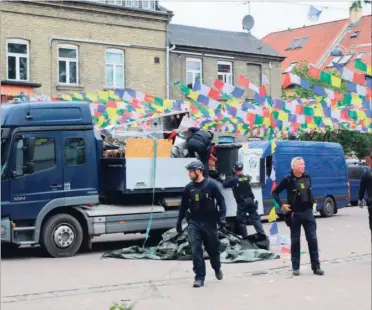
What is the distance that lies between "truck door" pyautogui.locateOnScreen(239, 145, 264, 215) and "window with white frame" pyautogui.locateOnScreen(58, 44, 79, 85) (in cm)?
1372

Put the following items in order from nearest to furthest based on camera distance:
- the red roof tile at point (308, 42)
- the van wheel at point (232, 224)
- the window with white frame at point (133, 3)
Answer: the van wheel at point (232, 224) → the red roof tile at point (308, 42) → the window with white frame at point (133, 3)

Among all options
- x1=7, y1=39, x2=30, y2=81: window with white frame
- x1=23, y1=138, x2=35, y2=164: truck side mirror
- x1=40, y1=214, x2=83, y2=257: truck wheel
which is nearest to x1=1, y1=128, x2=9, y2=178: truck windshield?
x1=23, y1=138, x2=35, y2=164: truck side mirror

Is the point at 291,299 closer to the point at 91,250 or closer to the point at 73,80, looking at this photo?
the point at 91,250

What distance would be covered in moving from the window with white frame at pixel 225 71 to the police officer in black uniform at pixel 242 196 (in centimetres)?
1939

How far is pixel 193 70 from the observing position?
106 feet

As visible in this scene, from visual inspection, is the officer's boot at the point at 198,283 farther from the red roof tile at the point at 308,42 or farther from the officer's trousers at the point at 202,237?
the red roof tile at the point at 308,42

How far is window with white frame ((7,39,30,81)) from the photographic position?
26.5 meters

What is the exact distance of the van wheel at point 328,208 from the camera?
23.0 m

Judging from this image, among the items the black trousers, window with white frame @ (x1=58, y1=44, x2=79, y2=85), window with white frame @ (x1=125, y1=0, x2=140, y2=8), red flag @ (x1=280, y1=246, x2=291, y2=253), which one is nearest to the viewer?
red flag @ (x1=280, y1=246, x2=291, y2=253)

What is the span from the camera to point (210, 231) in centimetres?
997

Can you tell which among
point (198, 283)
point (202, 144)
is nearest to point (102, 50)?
point (202, 144)

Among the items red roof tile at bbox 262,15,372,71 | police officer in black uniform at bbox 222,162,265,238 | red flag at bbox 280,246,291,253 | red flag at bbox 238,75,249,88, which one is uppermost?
red roof tile at bbox 262,15,372,71

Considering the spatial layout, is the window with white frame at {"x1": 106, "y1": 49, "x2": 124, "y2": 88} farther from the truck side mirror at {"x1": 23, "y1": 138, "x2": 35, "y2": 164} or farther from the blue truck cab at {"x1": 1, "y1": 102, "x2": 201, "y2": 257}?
the truck side mirror at {"x1": 23, "y1": 138, "x2": 35, "y2": 164}

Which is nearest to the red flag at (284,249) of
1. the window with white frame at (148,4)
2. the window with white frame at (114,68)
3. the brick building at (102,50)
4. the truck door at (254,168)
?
the truck door at (254,168)
